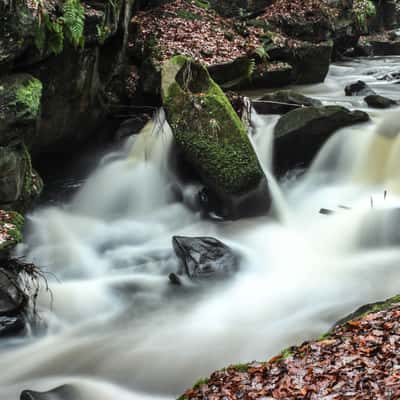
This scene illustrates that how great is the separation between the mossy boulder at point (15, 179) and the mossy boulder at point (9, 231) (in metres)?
0.28

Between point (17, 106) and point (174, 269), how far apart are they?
288cm

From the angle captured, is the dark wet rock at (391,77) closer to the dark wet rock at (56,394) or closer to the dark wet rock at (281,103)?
the dark wet rock at (281,103)

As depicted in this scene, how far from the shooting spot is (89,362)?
5.29 metres

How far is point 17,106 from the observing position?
6668 millimetres

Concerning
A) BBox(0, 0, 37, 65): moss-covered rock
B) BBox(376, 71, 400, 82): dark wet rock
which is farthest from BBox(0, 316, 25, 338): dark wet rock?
BBox(376, 71, 400, 82): dark wet rock

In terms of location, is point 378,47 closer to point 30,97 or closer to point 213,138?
point 213,138

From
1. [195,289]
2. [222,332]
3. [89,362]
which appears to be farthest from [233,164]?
[89,362]

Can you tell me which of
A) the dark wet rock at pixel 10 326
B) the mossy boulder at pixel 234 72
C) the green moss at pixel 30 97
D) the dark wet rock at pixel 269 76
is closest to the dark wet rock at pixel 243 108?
the mossy boulder at pixel 234 72

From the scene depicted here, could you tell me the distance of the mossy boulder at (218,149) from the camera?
7988 mm

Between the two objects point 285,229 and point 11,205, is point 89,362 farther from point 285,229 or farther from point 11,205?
point 285,229

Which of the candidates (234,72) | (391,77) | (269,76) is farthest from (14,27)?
(391,77)

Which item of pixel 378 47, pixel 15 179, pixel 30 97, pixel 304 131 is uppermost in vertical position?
pixel 378 47

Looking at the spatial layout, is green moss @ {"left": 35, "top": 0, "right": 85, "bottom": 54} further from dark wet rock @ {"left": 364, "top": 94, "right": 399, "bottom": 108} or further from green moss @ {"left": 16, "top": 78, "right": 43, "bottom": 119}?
dark wet rock @ {"left": 364, "top": 94, "right": 399, "bottom": 108}

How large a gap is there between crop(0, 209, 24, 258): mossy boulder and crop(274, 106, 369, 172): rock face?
15.1ft
